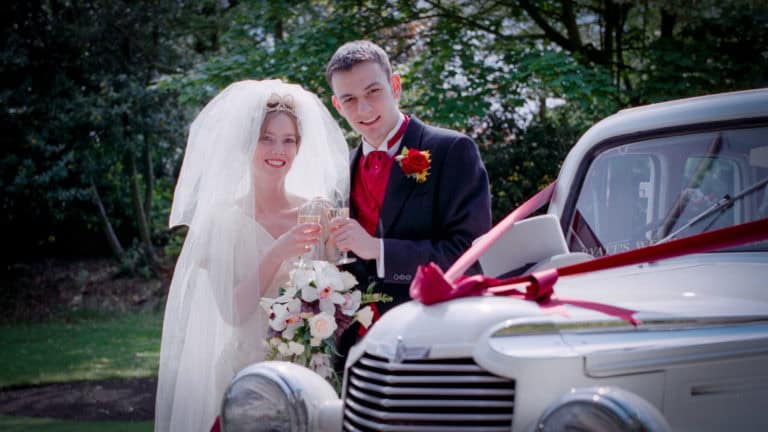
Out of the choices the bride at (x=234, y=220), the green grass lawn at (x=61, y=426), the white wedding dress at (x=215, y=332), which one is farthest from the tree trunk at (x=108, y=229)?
the white wedding dress at (x=215, y=332)

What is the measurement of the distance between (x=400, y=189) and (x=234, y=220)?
0.81 metres

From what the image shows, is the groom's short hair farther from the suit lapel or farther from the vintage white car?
the vintage white car

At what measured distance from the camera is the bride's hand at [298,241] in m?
3.23

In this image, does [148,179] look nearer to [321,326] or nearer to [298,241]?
[298,241]

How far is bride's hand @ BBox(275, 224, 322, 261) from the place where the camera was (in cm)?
323

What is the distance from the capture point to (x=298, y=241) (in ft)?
10.7

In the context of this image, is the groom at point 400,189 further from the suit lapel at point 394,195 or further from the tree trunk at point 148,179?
the tree trunk at point 148,179

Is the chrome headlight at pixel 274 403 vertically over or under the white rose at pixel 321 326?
under

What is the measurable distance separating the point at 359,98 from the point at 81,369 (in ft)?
28.6

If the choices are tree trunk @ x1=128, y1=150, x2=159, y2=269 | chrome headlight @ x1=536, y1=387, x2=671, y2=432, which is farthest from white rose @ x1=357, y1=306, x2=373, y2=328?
tree trunk @ x1=128, y1=150, x2=159, y2=269

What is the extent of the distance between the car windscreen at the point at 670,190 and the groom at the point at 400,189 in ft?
1.57

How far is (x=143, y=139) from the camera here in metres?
16.6

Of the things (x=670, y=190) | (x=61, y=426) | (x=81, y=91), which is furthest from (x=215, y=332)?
(x=81, y=91)

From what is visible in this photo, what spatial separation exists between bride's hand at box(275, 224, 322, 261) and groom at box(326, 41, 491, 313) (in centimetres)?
14
